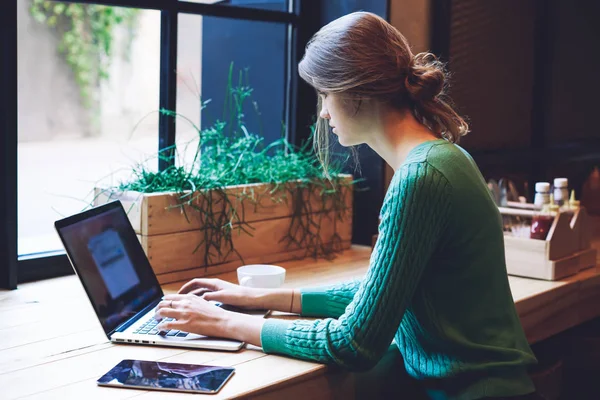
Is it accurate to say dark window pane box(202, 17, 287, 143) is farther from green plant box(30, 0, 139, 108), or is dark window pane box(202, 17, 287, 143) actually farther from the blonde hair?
the blonde hair

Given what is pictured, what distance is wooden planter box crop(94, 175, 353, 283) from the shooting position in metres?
2.02

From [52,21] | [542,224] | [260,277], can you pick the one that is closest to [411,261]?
[260,277]

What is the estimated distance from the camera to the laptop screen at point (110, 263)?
5.12 feet

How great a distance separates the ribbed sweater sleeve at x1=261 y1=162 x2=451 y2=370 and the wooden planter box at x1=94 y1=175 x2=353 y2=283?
2.41 ft

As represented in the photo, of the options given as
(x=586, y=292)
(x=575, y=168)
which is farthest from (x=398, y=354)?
(x=575, y=168)

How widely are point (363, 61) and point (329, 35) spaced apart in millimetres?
97

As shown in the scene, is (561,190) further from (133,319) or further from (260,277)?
(133,319)

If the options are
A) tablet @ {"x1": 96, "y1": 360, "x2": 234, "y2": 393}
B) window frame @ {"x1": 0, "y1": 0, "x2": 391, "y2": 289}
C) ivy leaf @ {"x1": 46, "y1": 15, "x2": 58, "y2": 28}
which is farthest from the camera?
→ ivy leaf @ {"x1": 46, "y1": 15, "x2": 58, "y2": 28}

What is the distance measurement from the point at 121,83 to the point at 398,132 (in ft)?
5.59

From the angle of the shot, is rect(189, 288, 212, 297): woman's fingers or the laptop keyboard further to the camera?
rect(189, 288, 212, 297): woman's fingers

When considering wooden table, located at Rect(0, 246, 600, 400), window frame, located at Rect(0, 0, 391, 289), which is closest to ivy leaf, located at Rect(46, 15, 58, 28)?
window frame, located at Rect(0, 0, 391, 289)

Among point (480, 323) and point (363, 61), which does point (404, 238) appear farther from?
point (363, 61)

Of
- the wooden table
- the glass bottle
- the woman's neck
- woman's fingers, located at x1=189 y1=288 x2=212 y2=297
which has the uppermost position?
the woman's neck

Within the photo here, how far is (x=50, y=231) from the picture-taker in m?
2.21
